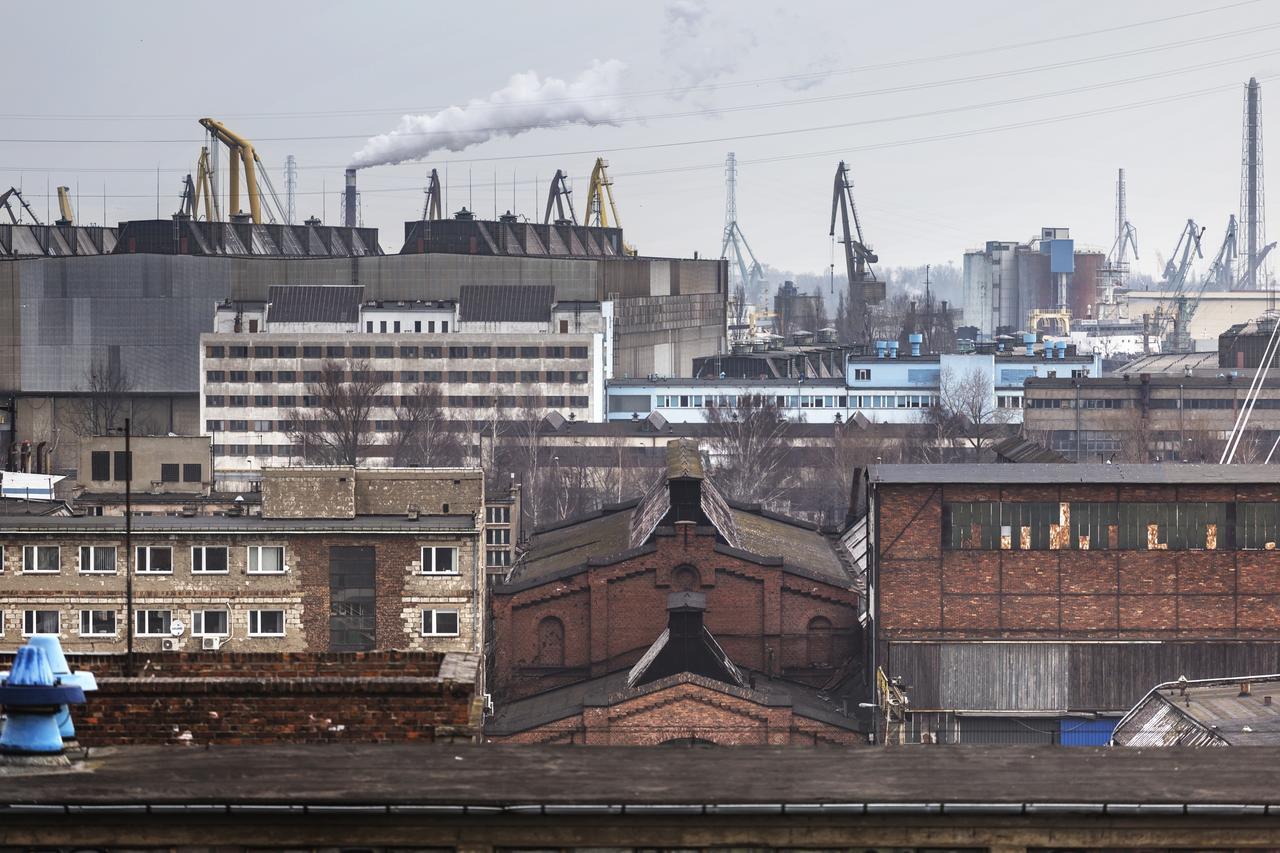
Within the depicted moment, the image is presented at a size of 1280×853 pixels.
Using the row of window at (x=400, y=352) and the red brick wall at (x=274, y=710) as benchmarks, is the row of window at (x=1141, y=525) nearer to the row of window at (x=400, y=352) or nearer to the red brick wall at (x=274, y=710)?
the red brick wall at (x=274, y=710)

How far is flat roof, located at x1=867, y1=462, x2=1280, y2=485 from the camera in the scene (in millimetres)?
33000

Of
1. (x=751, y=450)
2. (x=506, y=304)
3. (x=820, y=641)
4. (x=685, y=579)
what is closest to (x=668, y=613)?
(x=685, y=579)

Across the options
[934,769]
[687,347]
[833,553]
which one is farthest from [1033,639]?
[687,347]

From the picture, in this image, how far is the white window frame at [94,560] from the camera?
3441 cm

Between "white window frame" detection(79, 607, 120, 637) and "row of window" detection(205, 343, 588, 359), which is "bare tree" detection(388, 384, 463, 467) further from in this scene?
"white window frame" detection(79, 607, 120, 637)

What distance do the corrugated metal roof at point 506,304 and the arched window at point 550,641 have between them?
58.7 meters

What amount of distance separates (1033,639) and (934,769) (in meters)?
23.0

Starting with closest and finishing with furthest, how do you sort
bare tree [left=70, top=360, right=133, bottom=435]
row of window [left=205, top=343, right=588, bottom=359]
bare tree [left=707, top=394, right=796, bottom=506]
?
1. bare tree [left=707, top=394, right=796, bottom=506]
2. row of window [left=205, top=343, right=588, bottom=359]
3. bare tree [left=70, top=360, right=133, bottom=435]

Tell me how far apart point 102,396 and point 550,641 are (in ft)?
190

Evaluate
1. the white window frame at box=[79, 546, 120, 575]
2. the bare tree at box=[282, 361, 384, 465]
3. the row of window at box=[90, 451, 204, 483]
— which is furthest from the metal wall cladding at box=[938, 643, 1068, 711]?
the bare tree at box=[282, 361, 384, 465]

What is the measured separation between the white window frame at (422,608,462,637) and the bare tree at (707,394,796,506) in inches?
1373

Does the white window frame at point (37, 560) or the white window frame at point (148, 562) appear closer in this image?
the white window frame at point (37, 560)

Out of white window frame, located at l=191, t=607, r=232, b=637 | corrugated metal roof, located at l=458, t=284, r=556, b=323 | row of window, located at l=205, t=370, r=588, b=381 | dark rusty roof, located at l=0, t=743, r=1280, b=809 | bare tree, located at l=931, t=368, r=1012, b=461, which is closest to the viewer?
dark rusty roof, located at l=0, t=743, r=1280, b=809

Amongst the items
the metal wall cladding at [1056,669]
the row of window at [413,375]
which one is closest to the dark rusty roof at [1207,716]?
the metal wall cladding at [1056,669]
